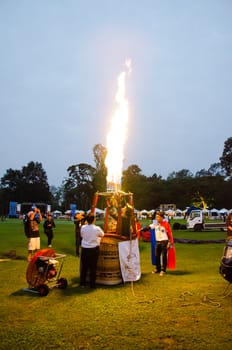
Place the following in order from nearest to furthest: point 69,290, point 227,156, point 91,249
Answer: point 69,290 → point 91,249 → point 227,156

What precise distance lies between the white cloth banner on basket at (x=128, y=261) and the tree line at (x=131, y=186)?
50.4 m

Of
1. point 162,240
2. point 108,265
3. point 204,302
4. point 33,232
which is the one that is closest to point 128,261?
point 108,265

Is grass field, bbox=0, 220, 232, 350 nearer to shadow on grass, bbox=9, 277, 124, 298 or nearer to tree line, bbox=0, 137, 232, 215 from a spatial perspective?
shadow on grass, bbox=9, 277, 124, 298

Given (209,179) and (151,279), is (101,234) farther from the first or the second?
(209,179)

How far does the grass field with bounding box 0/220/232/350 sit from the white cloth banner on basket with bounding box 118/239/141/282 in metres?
0.22

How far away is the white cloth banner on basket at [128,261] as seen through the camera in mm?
10008

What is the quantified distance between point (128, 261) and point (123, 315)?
124 inches

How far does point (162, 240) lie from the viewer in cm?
1110

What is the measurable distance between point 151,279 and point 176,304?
2.80m

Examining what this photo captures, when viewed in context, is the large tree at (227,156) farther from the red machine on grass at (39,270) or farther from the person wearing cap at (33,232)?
the red machine on grass at (39,270)

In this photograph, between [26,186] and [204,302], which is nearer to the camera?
[204,302]

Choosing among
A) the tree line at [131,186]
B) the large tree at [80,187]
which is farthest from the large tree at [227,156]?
the large tree at [80,187]

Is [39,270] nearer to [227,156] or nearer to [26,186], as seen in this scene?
[227,156]

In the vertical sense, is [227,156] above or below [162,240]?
above
